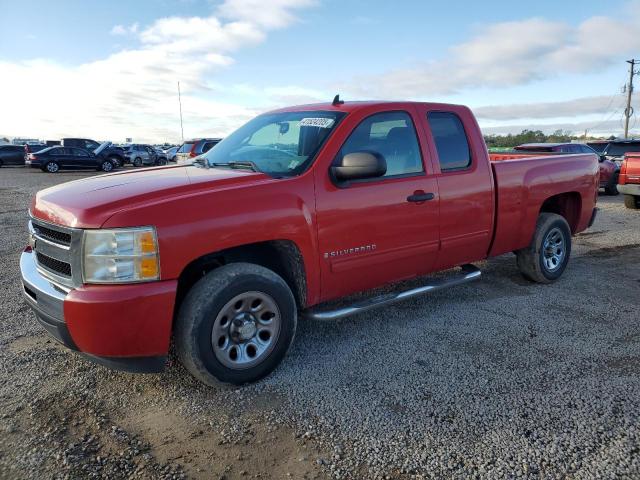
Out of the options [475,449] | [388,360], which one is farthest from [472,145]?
[475,449]

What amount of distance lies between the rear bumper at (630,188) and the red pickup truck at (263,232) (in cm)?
747

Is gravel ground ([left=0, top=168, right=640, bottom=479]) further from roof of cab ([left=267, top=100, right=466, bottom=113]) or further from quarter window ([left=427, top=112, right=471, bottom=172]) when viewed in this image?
roof of cab ([left=267, top=100, right=466, bottom=113])

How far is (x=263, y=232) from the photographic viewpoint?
314 cm

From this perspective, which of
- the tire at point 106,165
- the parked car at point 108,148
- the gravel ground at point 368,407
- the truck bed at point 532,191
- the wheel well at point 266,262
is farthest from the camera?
the parked car at point 108,148

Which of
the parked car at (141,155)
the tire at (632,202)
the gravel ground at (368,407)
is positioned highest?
the parked car at (141,155)

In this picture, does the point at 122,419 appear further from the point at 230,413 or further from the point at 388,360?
the point at 388,360

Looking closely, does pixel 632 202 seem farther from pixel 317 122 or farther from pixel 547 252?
pixel 317 122

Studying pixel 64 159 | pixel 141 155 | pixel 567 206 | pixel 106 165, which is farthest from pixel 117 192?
pixel 141 155

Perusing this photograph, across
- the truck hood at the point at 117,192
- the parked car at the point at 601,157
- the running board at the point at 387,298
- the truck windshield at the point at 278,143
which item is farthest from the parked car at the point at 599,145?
the truck hood at the point at 117,192

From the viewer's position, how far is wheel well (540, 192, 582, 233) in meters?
5.67

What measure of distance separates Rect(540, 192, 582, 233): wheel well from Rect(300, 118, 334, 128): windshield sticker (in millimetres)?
3191

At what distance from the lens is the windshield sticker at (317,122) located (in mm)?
3720

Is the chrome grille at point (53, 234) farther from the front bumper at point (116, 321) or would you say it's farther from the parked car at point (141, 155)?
the parked car at point (141, 155)

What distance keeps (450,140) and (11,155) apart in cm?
3227
